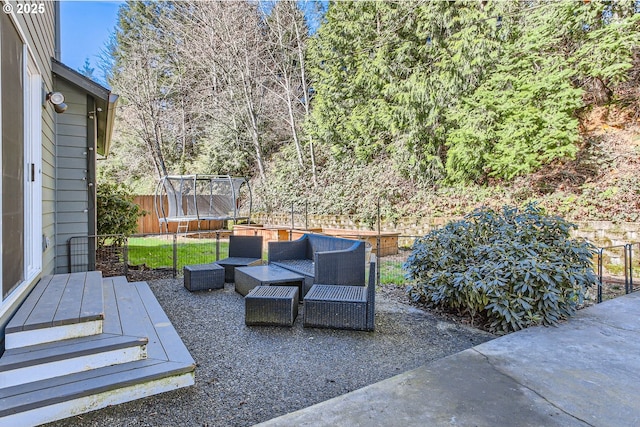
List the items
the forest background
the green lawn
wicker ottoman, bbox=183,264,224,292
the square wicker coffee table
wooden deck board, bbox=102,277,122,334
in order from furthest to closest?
the forest background < the green lawn < wicker ottoman, bbox=183,264,224,292 < the square wicker coffee table < wooden deck board, bbox=102,277,122,334

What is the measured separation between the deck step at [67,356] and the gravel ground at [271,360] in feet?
1.07

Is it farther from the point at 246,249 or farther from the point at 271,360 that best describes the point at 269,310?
the point at 246,249

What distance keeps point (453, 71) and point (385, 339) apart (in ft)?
26.4

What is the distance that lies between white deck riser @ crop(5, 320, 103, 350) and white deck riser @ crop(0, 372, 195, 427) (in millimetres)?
526

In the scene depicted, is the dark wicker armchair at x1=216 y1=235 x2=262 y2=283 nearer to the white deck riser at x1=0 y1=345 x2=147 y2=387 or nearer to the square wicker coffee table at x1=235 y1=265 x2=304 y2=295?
the square wicker coffee table at x1=235 y1=265 x2=304 y2=295

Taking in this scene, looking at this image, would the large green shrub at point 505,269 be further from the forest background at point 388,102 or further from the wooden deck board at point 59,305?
the forest background at point 388,102

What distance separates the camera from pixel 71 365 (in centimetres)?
226

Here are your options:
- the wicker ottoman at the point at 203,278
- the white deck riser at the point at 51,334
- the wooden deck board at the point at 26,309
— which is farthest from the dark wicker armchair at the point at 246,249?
the white deck riser at the point at 51,334

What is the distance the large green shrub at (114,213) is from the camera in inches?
263

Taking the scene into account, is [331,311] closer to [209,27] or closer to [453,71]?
[453,71]

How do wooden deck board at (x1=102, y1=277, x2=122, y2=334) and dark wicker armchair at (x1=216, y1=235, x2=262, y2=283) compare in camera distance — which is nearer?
wooden deck board at (x1=102, y1=277, x2=122, y2=334)

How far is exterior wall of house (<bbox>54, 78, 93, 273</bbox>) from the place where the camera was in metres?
4.83

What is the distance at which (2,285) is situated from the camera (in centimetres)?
227

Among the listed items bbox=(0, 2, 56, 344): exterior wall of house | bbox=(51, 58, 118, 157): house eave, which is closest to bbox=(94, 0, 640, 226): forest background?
bbox=(51, 58, 118, 157): house eave
